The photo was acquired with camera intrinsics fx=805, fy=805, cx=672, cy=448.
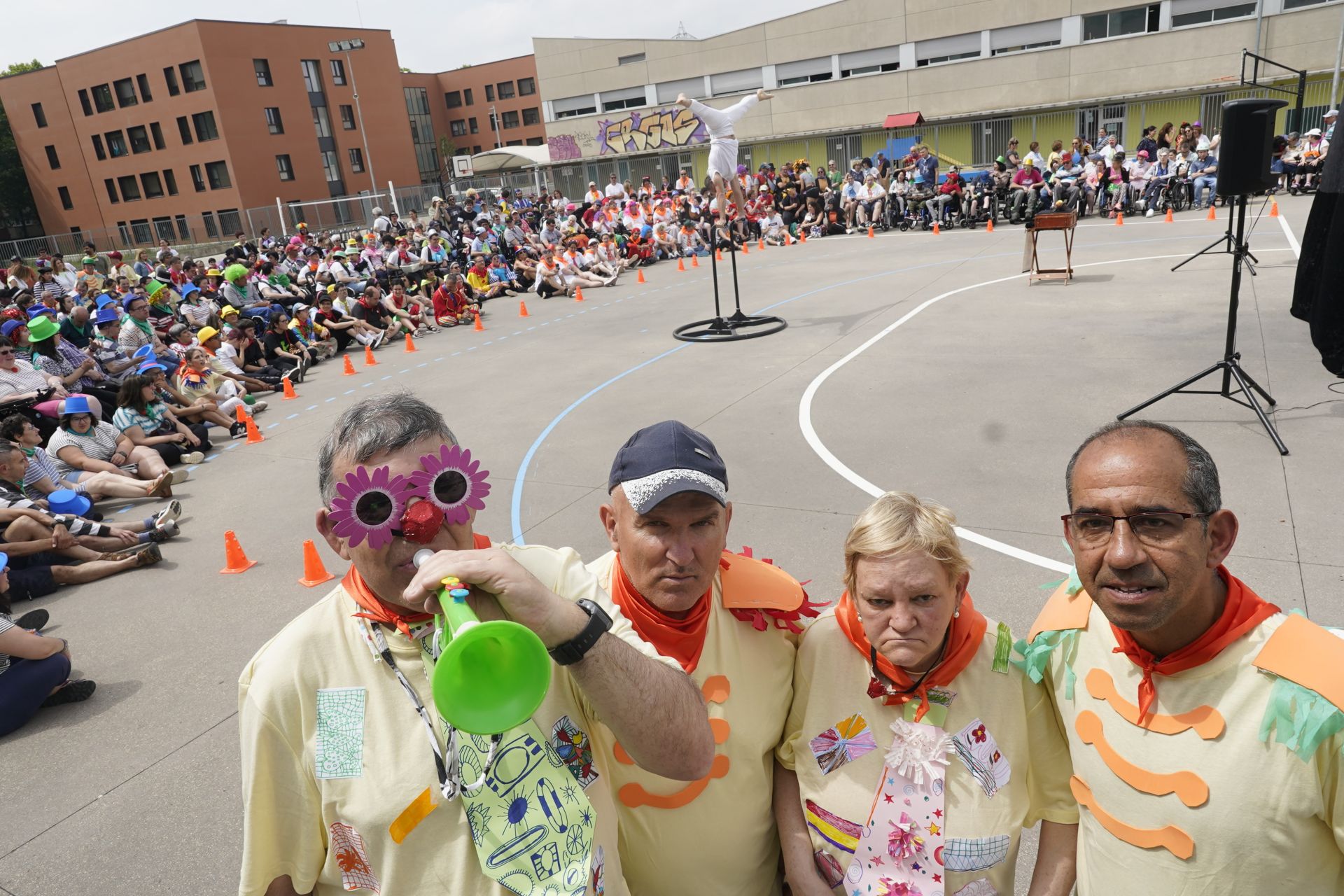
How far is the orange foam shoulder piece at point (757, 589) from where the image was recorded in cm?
211

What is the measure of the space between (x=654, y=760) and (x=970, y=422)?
6.95 metres

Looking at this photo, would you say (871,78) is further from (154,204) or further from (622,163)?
(154,204)

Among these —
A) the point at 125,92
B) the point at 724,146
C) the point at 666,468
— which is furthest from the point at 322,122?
the point at 666,468

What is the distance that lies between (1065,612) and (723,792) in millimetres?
949

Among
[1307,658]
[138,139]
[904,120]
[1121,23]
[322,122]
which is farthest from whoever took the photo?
[322,122]

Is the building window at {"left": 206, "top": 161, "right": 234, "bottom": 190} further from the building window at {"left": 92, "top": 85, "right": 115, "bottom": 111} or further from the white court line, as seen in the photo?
the white court line

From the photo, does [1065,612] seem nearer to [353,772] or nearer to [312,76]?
[353,772]

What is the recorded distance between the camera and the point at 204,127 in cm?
4497

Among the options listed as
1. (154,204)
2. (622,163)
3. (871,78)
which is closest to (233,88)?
(154,204)

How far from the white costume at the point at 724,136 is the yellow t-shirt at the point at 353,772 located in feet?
33.1

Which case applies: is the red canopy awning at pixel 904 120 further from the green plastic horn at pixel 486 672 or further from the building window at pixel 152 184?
the building window at pixel 152 184

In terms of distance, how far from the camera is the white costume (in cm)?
1070

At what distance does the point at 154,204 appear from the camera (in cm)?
4881

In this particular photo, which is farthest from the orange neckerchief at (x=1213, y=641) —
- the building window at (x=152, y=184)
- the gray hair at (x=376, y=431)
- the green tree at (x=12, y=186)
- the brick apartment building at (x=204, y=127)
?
the green tree at (x=12, y=186)
